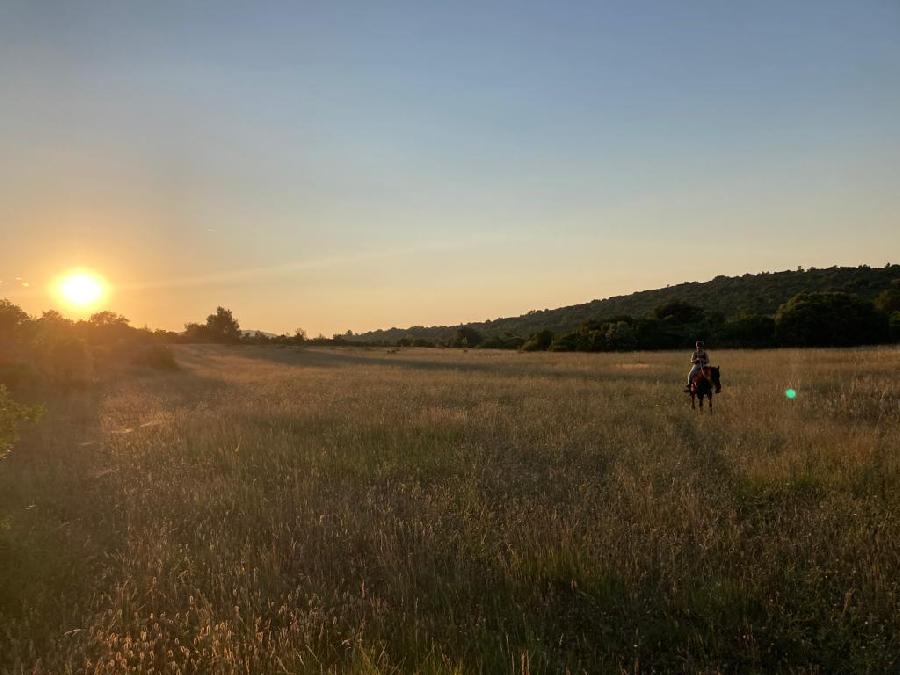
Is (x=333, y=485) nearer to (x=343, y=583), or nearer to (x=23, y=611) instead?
(x=343, y=583)

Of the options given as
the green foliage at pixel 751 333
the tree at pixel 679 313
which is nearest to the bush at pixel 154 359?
the green foliage at pixel 751 333

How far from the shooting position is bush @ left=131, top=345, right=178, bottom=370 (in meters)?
32.1

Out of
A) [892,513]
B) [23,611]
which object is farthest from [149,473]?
[892,513]

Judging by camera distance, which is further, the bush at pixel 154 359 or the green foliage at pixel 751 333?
the green foliage at pixel 751 333

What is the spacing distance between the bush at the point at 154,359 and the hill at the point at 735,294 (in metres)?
43.3

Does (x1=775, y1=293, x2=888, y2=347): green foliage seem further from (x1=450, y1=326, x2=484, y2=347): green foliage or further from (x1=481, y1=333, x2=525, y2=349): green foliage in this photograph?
(x1=450, y1=326, x2=484, y2=347): green foliage

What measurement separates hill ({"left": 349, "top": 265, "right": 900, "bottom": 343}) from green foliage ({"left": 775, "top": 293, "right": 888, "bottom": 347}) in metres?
6.27

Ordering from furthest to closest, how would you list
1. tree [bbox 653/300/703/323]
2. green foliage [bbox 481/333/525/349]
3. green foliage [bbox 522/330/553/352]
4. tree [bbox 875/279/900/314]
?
green foliage [bbox 481/333/525/349] < green foliage [bbox 522/330/553/352] < tree [bbox 653/300/703/323] < tree [bbox 875/279/900/314]

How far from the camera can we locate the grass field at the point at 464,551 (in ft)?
10.7

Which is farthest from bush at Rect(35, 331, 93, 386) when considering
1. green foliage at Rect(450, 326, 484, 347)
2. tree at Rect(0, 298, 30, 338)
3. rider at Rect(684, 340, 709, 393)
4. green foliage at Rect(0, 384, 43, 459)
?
green foliage at Rect(450, 326, 484, 347)

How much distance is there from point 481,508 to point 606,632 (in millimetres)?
2193

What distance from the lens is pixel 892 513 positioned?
5027 mm

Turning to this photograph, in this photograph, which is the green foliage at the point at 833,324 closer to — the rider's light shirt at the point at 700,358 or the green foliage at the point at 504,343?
the green foliage at the point at 504,343

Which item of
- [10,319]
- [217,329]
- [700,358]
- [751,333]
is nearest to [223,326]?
[217,329]
